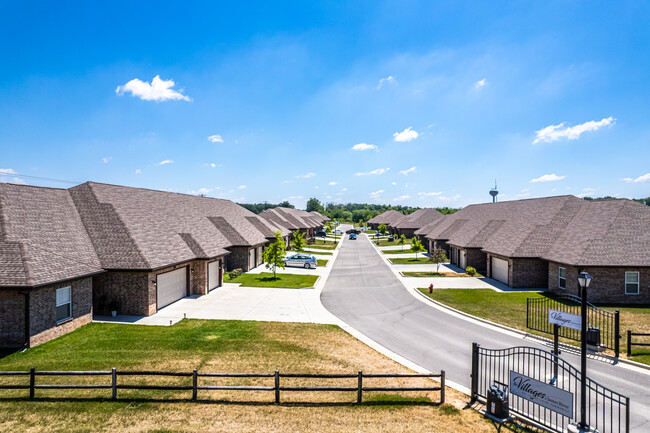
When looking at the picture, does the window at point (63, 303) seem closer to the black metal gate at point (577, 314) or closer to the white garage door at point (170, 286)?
the white garage door at point (170, 286)

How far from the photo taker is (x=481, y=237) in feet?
115

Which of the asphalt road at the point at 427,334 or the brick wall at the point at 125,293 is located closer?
the asphalt road at the point at 427,334

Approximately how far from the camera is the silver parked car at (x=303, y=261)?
37.2 metres

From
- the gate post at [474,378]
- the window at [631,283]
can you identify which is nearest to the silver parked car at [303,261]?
the window at [631,283]

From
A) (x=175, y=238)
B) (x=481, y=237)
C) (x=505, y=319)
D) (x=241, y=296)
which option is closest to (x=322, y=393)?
(x=505, y=319)

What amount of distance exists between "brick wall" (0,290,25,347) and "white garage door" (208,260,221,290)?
39.6 ft

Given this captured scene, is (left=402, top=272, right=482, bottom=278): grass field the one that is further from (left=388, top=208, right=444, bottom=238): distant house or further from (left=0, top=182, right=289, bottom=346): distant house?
(left=388, top=208, right=444, bottom=238): distant house

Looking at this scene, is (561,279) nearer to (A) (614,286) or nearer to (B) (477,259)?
(A) (614,286)

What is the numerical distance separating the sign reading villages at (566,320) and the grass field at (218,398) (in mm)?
4731

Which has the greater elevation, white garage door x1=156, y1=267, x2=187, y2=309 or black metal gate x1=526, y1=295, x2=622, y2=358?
white garage door x1=156, y1=267, x2=187, y2=309

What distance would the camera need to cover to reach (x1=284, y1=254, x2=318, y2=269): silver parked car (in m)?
37.2

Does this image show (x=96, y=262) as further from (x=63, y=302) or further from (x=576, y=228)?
(x=576, y=228)

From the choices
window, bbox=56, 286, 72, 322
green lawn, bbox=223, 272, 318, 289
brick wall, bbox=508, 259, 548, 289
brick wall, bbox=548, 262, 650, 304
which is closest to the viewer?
window, bbox=56, 286, 72, 322

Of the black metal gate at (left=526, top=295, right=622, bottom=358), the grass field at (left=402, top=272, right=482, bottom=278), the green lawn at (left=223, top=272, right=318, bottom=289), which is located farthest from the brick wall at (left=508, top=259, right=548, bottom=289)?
the green lawn at (left=223, top=272, right=318, bottom=289)
